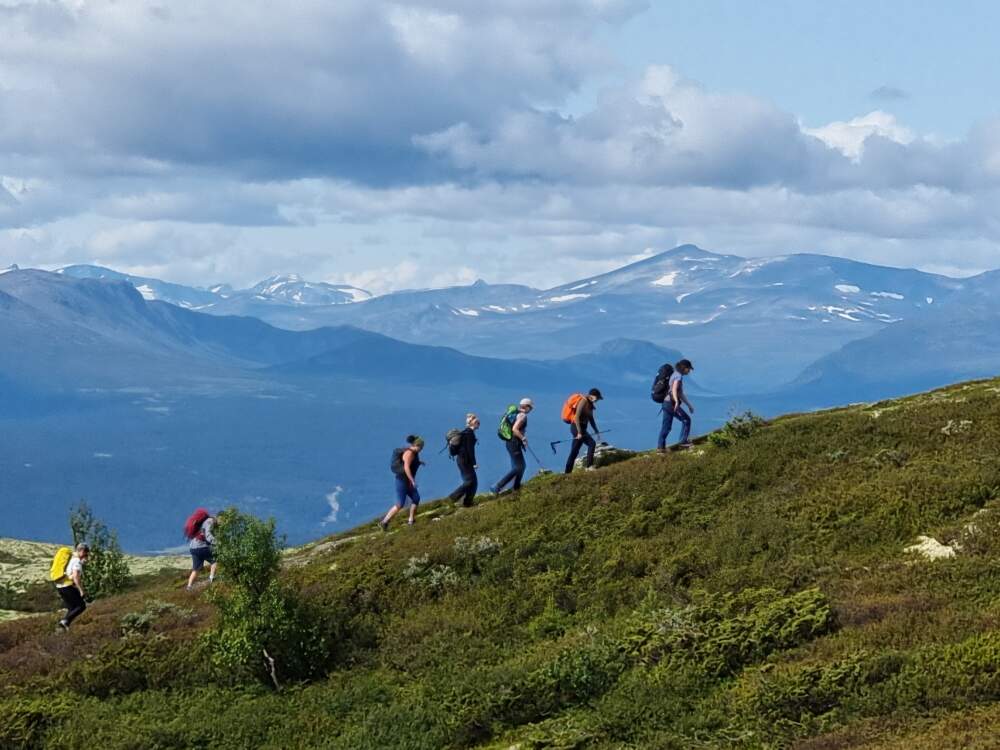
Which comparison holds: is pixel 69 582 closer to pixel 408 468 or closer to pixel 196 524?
pixel 196 524

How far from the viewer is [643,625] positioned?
1661 cm

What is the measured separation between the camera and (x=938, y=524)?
19.3m

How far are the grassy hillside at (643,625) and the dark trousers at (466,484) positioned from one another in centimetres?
121

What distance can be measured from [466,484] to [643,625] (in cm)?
1253

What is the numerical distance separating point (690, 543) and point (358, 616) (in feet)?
24.0

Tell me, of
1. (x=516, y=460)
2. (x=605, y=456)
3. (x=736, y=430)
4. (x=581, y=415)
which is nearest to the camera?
(x=516, y=460)

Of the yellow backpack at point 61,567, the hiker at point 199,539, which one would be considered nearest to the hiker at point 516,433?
the hiker at point 199,539

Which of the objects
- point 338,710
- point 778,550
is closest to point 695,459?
point 778,550

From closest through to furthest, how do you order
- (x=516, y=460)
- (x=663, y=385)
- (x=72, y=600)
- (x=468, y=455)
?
1. (x=72, y=600)
2. (x=516, y=460)
3. (x=468, y=455)
4. (x=663, y=385)

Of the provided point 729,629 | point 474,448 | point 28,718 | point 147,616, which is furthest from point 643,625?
point 147,616

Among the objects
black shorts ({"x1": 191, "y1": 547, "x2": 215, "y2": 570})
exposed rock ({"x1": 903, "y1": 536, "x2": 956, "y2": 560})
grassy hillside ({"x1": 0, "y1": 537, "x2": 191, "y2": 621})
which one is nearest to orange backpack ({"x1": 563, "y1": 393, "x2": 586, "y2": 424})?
black shorts ({"x1": 191, "y1": 547, "x2": 215, "y2": 570})

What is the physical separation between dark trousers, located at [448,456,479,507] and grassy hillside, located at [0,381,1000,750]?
1.21 m

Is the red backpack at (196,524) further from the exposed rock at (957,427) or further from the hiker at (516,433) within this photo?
the exposed rock at (957,427)

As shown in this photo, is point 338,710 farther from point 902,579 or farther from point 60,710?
point 902,579
